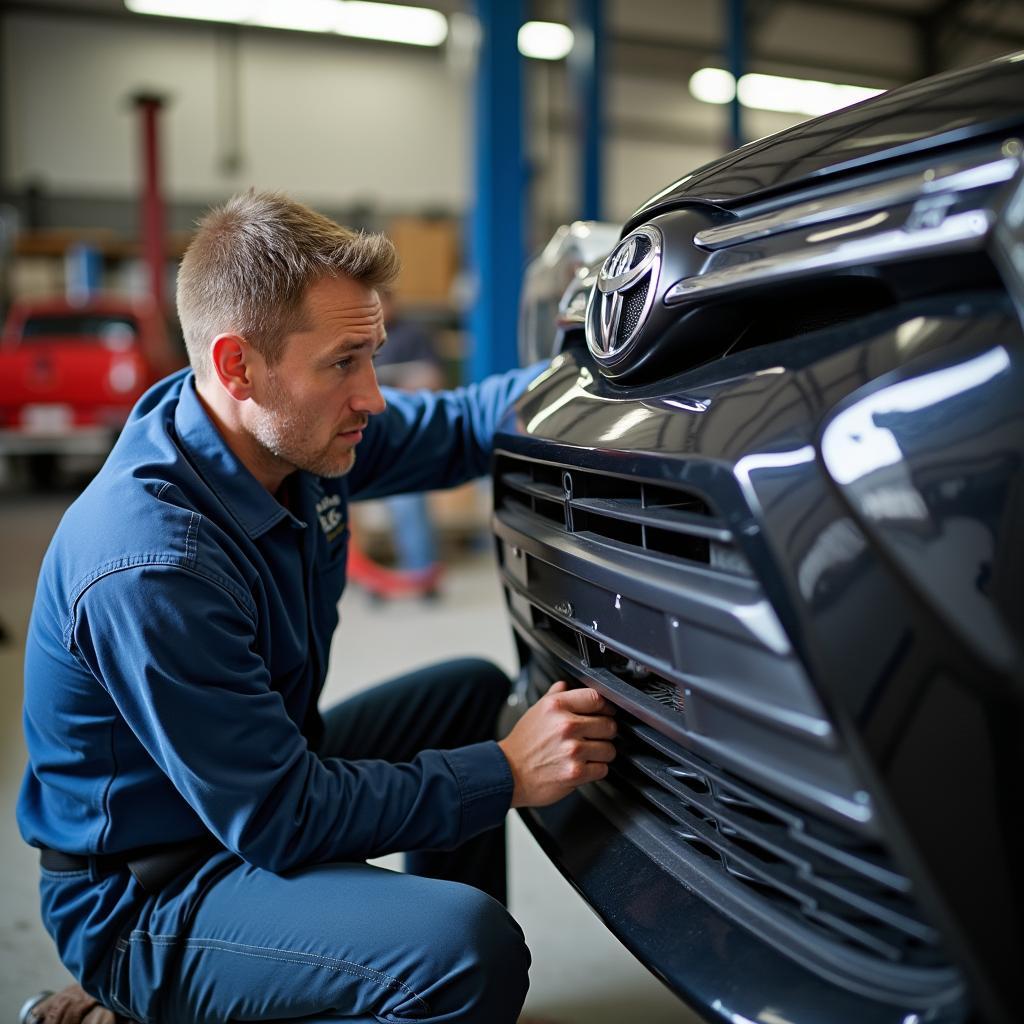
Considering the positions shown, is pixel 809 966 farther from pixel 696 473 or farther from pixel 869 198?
pixel 869 198

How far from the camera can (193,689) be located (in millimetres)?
1004

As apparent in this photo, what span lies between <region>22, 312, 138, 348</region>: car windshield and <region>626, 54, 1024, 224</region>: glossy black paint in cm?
680

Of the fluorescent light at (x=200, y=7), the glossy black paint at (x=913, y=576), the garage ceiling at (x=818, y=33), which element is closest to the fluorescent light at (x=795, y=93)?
the garage ceiling at (x=818, y=33)

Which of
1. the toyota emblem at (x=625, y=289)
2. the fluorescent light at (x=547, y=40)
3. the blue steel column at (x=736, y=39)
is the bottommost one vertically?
the toyota emblem at (x=625, y=289)

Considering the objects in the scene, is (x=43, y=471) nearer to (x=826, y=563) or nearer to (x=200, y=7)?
(x=200, y=7)

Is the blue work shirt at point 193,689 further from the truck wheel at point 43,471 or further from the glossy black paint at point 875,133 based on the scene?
the truck wheel at point 43,471

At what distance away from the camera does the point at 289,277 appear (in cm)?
114

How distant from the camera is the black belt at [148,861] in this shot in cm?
111

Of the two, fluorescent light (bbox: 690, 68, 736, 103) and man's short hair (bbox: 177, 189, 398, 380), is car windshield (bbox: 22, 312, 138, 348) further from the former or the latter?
fluorescent light (bbox: 690, 68, 736, 103)

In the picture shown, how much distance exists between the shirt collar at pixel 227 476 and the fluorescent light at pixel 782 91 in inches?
484

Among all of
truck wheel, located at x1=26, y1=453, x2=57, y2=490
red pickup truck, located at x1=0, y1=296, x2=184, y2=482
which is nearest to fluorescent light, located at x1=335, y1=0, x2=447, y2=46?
red pickup truck, located at x1=0, y1=296, x2=184, y2=482

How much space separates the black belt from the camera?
43.8 inches

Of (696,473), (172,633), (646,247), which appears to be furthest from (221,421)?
(696,473)

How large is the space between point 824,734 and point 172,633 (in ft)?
→ 2.15
